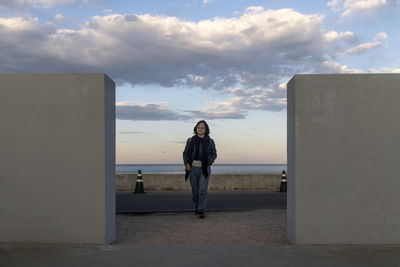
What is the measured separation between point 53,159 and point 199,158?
3703mm

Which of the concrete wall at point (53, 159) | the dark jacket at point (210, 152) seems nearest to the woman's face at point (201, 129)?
the dark jacket at point (210, 152)

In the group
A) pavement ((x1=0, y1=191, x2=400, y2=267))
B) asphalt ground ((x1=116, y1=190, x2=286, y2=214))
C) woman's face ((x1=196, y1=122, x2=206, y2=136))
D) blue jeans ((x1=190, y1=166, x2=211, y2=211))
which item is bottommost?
asphalt ground ((x1=116, y1=190, x2=286, y2=214))

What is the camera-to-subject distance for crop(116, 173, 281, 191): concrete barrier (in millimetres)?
16484

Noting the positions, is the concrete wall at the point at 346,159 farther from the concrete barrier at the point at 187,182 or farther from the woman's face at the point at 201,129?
the concrete barrier at the point at 187,182

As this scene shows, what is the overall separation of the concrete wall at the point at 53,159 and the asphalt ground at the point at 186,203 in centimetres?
406

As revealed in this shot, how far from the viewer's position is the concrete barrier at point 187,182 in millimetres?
16484

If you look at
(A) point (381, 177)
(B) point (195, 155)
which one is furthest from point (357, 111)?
(B) point (195, 155)

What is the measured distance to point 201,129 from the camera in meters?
8.89

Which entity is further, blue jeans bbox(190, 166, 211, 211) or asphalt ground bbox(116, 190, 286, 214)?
asphalt ground bbox(116, 190, 286, 214)

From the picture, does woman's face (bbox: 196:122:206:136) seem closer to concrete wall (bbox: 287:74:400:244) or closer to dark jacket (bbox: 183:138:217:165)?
dark jacket (bbox: 183:138:217:165)

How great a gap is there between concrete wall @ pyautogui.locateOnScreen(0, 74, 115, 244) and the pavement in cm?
33

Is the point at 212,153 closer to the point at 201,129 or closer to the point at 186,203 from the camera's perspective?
the point at 201,129

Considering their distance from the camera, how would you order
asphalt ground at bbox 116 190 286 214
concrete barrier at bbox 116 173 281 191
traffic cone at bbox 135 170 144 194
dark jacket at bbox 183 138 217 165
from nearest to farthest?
dark jacket at bbox 183 138 217 165, asphalt ground at bbox 116 190 286 214, traffic cone at bbox 135 170 144 194, concrete barrier at bbox 116 173 281 191

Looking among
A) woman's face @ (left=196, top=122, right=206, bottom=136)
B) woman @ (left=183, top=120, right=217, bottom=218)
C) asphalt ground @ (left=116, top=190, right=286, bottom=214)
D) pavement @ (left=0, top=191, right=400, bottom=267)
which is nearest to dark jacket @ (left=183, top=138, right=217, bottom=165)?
woman @ (left=183, top=120, right=217, bottom=218)
